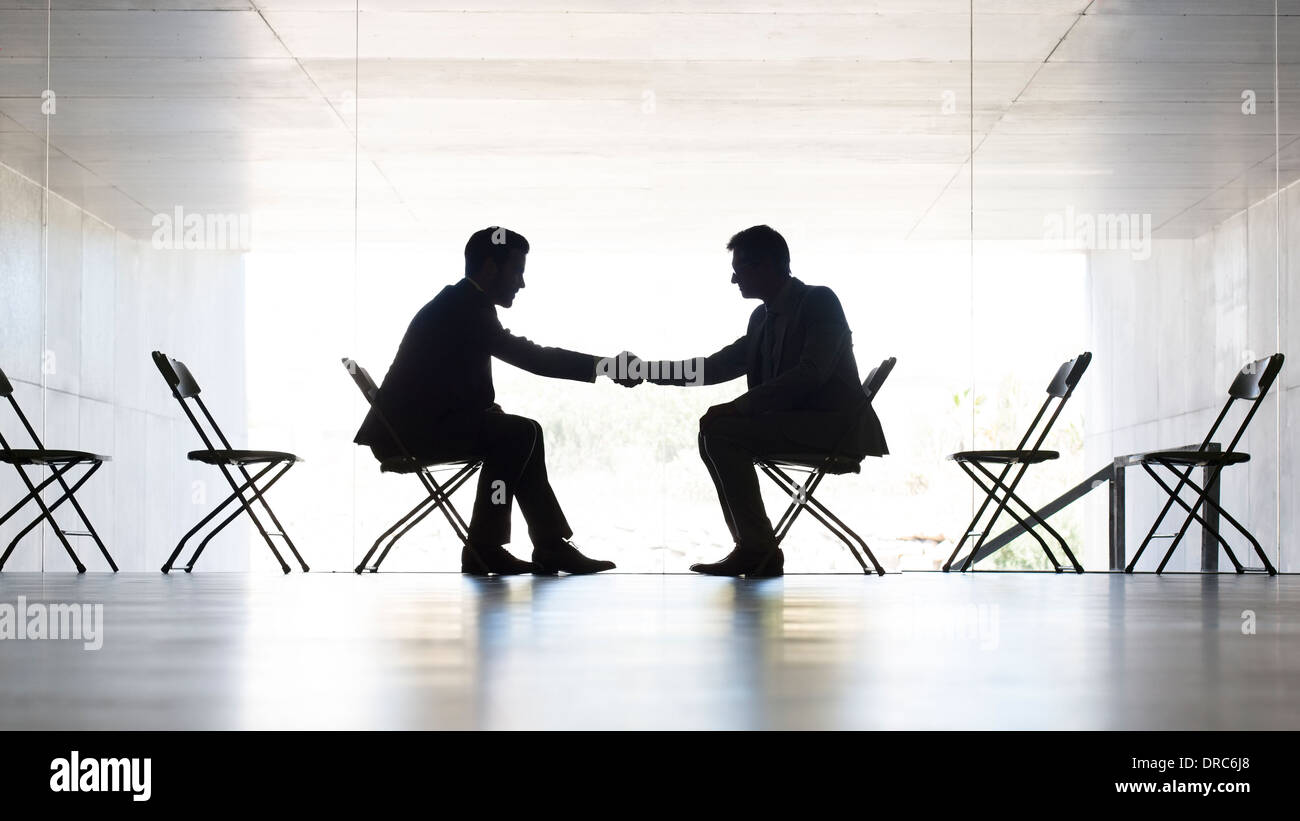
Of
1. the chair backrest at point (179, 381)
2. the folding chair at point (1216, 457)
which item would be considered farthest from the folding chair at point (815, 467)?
the chair backrest at point (179, 381)

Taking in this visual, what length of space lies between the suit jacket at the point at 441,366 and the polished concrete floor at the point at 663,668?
179cm

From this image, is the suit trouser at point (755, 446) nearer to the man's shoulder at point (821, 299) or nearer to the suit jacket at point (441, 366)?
the man's shoulder at point (821, 299)

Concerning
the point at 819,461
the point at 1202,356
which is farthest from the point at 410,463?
the point at 1202,356

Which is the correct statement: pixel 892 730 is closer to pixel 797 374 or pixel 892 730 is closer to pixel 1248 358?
pixel 797 374

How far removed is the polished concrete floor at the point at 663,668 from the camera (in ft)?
2.90

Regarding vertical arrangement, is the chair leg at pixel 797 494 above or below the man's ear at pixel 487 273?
below

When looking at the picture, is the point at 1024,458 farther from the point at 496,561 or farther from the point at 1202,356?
the point at 1202,356

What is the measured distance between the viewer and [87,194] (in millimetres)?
6918

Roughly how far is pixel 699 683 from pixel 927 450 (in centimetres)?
514

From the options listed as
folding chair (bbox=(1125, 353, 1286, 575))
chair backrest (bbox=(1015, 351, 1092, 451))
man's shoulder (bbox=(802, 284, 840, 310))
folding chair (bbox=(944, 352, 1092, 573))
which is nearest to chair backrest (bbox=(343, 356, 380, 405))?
man's shoulder (bbox=(802, 284, 840, 310))

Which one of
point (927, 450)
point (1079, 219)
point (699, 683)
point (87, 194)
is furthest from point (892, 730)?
point (87, 194)

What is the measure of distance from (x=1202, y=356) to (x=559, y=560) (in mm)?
4436

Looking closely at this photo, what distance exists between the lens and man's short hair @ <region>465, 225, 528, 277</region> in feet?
14.8

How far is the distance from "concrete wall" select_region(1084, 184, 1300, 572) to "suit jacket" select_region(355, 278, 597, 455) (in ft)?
12.0
